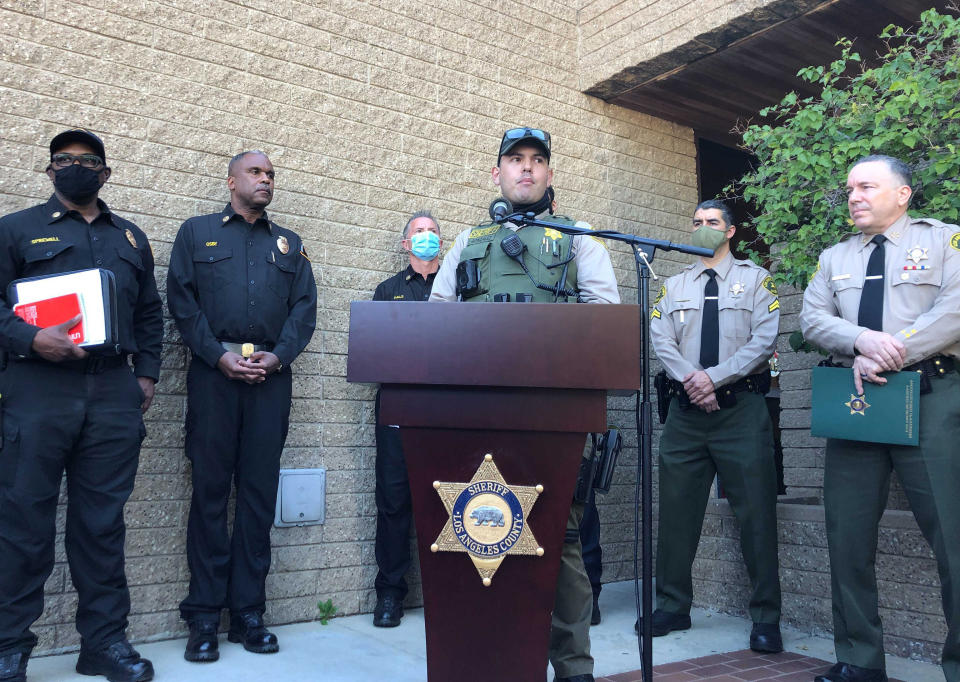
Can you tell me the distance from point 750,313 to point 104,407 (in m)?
3.02

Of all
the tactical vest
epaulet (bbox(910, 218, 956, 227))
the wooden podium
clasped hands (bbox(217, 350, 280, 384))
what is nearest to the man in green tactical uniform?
the tactical vest

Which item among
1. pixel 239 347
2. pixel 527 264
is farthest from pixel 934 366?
pixel 239 347

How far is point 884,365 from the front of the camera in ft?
9.81

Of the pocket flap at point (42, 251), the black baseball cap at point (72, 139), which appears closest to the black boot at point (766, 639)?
the pocket flap at point (42, 251)

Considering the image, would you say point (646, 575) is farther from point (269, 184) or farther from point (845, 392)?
point (269, 184)

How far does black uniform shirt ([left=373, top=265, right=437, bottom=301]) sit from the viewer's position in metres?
4.47

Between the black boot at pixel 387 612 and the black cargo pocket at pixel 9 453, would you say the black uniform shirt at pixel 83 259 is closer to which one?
the black cargo pocket at pixel 9 453

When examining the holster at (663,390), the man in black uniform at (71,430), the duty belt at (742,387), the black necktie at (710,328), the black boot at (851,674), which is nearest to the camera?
the man in black uniform at (71,430)

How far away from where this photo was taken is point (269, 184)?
12.7 feet

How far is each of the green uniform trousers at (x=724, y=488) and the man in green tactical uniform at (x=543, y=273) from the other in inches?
59.6

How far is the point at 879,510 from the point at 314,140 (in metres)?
3.27

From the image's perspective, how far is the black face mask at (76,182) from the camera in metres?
3.22

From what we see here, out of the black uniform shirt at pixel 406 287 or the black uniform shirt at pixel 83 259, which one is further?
the black uniform shirt at pixel 406 287

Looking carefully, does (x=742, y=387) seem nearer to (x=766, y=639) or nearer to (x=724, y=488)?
(x=724, y=488)
